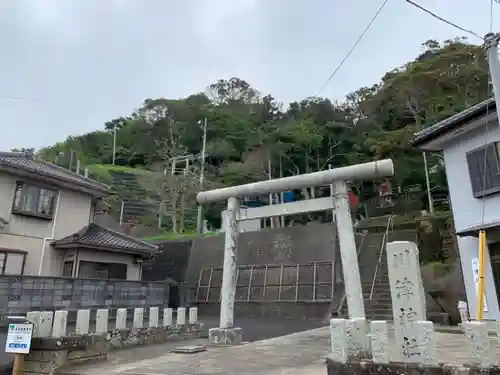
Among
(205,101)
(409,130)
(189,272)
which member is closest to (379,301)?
(189,272)

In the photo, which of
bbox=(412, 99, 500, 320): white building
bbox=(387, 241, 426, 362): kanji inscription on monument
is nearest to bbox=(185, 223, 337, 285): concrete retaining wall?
bbox=(412, 99, 500, 320): white building

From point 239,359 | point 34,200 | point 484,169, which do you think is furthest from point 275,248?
point 239,359

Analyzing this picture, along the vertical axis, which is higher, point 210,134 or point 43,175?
point 210,134

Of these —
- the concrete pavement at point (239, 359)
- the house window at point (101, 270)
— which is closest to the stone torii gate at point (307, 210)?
the concrete pavement at point (239, 359)

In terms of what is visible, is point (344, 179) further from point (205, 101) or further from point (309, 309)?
point (205, 101)

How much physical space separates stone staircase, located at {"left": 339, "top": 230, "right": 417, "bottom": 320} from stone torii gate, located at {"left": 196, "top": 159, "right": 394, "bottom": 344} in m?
7.53

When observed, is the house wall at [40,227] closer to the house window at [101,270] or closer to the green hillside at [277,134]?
the house window at [101,270]

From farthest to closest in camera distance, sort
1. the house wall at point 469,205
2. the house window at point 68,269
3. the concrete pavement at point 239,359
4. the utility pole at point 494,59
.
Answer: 1. the house window at point 68,269
2. the house wall at point 469,205
3. the concrete pavement at point 239,359
4. the utility pole at point 494,59

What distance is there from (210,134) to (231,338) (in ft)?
127

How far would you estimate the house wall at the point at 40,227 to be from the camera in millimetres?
16469

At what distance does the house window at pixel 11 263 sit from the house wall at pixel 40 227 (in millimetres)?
238

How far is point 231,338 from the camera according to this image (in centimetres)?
1111

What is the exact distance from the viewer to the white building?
12.0 meters

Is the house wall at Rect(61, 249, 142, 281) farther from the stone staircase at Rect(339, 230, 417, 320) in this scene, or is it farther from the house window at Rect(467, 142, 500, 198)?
the house window at Rect(467, 142, 500, 198)
